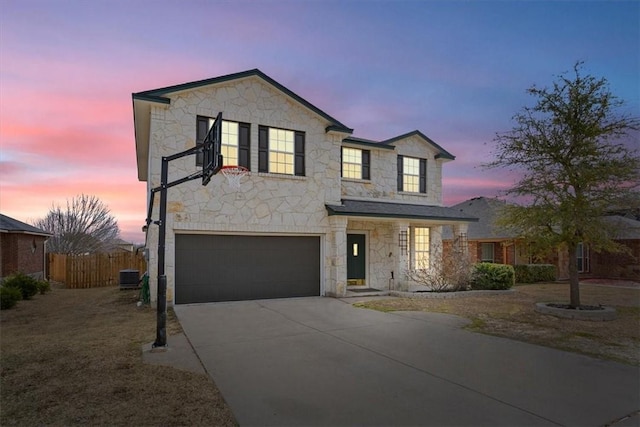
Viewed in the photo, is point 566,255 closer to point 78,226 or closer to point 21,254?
point 21,254

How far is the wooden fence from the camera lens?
20672 millimetres

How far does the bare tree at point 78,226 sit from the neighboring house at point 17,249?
51.2ft

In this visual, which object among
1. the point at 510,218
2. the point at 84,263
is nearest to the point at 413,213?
the point at 510,218

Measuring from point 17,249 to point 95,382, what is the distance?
18.3 metres

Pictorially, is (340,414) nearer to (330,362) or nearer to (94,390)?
(330,362)

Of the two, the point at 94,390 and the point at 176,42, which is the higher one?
the point at 176,42

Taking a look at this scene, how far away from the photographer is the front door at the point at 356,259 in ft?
54.7

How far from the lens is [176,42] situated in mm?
11805

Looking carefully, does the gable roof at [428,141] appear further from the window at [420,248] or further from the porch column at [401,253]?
the porch column at [401,253]

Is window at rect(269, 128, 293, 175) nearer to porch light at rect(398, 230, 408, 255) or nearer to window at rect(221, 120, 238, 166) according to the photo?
window at rect(221, 120, 238, 166)

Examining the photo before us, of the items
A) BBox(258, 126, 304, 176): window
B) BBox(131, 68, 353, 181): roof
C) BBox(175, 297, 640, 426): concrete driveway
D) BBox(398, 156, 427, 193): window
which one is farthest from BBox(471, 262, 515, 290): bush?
BBox(258, 126, 304, 176): window

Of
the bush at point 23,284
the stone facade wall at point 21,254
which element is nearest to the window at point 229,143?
the bush at point 23,284

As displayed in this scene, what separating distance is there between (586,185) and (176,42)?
12.9 metres

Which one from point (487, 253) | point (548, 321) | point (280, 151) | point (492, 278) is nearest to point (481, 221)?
point (487, 253)
